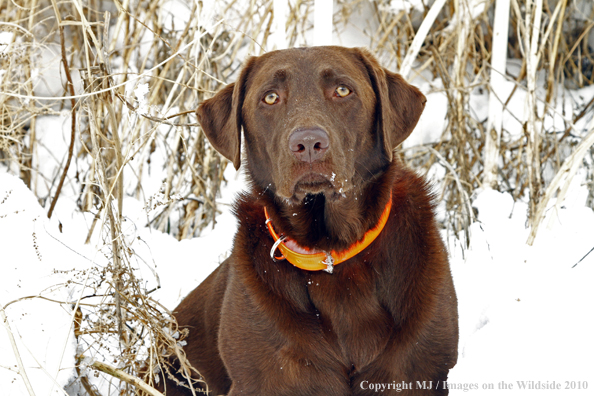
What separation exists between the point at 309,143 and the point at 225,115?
675 mm

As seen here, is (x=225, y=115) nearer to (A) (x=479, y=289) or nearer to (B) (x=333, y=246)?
(B) (x=333, y=246)

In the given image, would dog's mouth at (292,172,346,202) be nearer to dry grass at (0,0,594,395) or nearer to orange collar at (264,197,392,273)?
orange collar at (264,197,392,273)

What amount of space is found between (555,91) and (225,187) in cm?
293

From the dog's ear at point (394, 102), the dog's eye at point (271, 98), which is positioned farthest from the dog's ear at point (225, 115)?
the dog's ear at point (394, 102)

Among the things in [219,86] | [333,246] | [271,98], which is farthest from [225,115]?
[219,86]

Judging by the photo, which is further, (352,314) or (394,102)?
(394,102)

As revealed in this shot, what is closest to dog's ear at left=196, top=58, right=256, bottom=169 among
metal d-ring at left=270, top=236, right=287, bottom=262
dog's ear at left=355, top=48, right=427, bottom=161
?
metal d-ring at left=270, top=236, right=287, bottom=262

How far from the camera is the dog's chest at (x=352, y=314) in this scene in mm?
2408

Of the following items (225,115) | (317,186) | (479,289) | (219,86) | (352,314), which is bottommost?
(479,289)

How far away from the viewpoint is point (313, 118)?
2338 millimetres

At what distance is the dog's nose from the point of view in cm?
225

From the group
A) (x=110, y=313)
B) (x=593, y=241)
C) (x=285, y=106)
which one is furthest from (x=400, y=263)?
(x=593, y=241)

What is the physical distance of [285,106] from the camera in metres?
2.52

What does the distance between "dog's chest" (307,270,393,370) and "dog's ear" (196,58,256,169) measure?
718 mm
